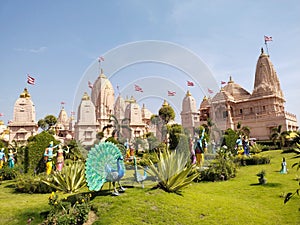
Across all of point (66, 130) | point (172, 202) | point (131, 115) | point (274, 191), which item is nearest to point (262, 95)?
point (131, 115)

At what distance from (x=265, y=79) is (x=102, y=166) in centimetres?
4282

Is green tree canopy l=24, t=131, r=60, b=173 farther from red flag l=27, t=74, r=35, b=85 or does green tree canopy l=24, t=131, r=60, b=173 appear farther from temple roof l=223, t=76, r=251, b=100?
temple roof l=223, t=76, r=251, b=100

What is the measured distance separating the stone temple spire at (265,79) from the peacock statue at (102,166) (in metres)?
39.8

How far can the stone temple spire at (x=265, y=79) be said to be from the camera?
138ft

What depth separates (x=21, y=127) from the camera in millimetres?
34094

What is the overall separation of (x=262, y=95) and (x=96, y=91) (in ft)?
103

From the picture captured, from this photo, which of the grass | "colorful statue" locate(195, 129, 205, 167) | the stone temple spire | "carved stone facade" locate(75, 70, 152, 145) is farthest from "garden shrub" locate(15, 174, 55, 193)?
the stone temple spire

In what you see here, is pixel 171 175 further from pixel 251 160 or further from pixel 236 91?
pixel 236 91

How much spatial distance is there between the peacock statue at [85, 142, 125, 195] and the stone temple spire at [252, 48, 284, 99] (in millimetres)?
39812

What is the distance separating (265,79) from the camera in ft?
142

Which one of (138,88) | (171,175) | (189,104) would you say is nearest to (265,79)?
(189,104)

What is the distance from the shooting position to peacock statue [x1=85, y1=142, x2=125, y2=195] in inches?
279

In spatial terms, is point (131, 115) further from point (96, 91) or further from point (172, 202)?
point (172, 202)

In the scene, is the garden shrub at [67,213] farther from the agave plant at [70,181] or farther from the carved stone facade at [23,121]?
the carved stone facade at [23,121]
